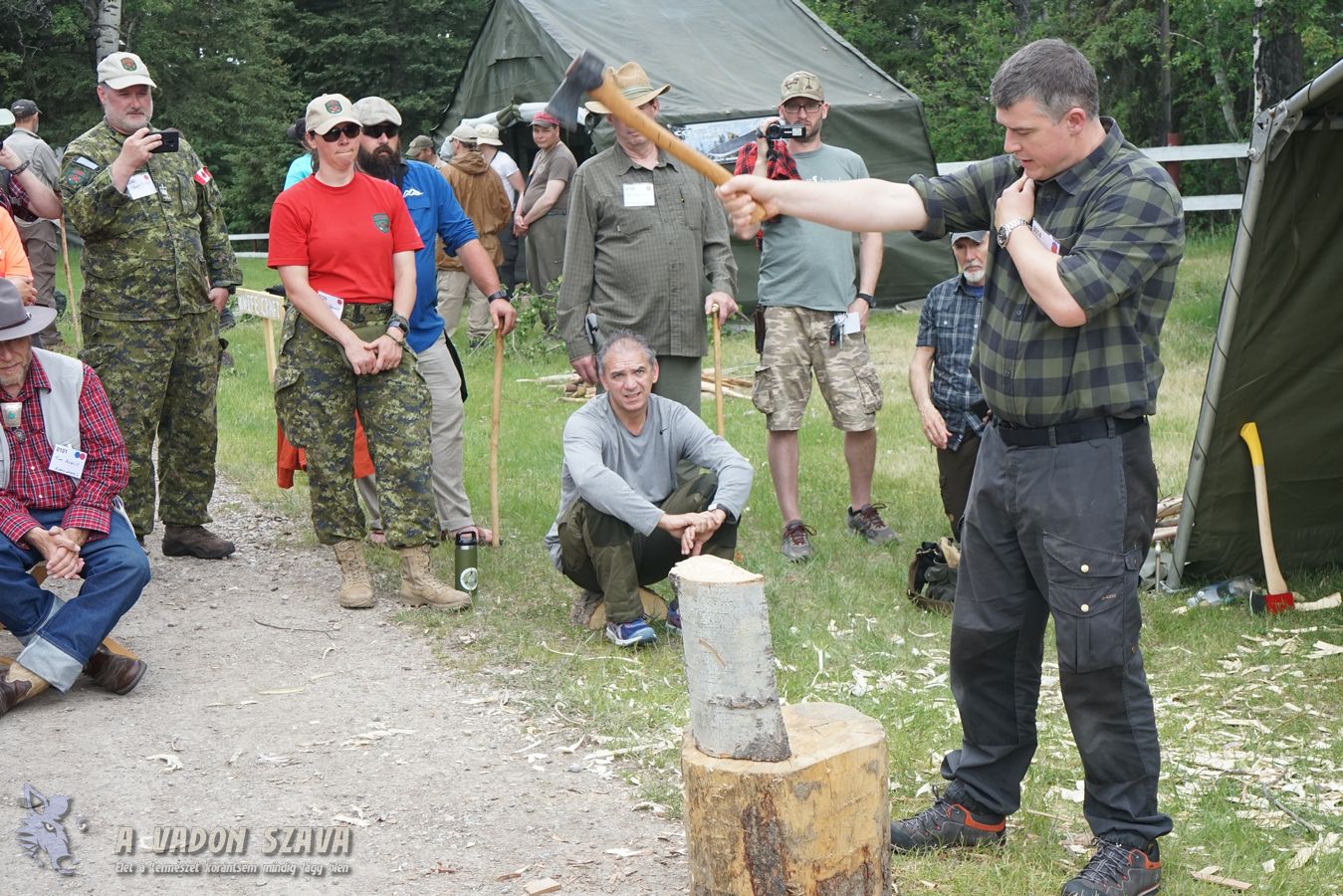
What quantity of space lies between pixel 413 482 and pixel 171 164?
6.45ft

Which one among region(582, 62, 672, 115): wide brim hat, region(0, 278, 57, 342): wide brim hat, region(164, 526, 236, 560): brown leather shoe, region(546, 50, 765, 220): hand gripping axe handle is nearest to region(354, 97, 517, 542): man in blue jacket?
region(582, 62, 672, 115): wide brim hat

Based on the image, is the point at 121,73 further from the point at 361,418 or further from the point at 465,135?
the point at 465,135

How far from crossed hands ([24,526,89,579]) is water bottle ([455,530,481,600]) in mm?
1644

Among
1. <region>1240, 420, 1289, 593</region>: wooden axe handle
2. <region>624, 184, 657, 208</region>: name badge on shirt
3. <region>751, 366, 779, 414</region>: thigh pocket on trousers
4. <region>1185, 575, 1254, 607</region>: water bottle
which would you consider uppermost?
<region>624, 184, 657, 208</region>: name badge on shirt

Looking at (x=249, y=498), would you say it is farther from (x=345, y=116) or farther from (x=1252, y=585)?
(x=1252, y=585)

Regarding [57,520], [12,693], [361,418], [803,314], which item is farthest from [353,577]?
[803,314]

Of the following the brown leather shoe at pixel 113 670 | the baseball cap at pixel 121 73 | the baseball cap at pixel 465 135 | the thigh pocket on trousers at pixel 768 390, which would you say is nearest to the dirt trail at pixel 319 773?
the brown leather shoe at pixel 113 670

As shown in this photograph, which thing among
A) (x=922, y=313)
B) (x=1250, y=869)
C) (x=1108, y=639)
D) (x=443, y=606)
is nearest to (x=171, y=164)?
(x=443, y=606)

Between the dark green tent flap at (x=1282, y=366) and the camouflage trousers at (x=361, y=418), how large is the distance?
3249 mm

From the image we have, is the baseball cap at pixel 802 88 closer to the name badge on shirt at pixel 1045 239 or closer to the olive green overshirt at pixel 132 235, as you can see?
the olive green overshirt at pixel 132 235

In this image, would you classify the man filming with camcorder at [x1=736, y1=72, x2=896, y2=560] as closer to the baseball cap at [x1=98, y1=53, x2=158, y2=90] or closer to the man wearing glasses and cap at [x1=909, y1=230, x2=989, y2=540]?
the man wearing glasses and cap at [x1=909, y1=230, x2=989, y2=540]

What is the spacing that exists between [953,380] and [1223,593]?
1.46 m

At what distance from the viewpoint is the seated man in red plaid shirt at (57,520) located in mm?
4715

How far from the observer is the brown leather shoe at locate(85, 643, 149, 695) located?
16.0ft
